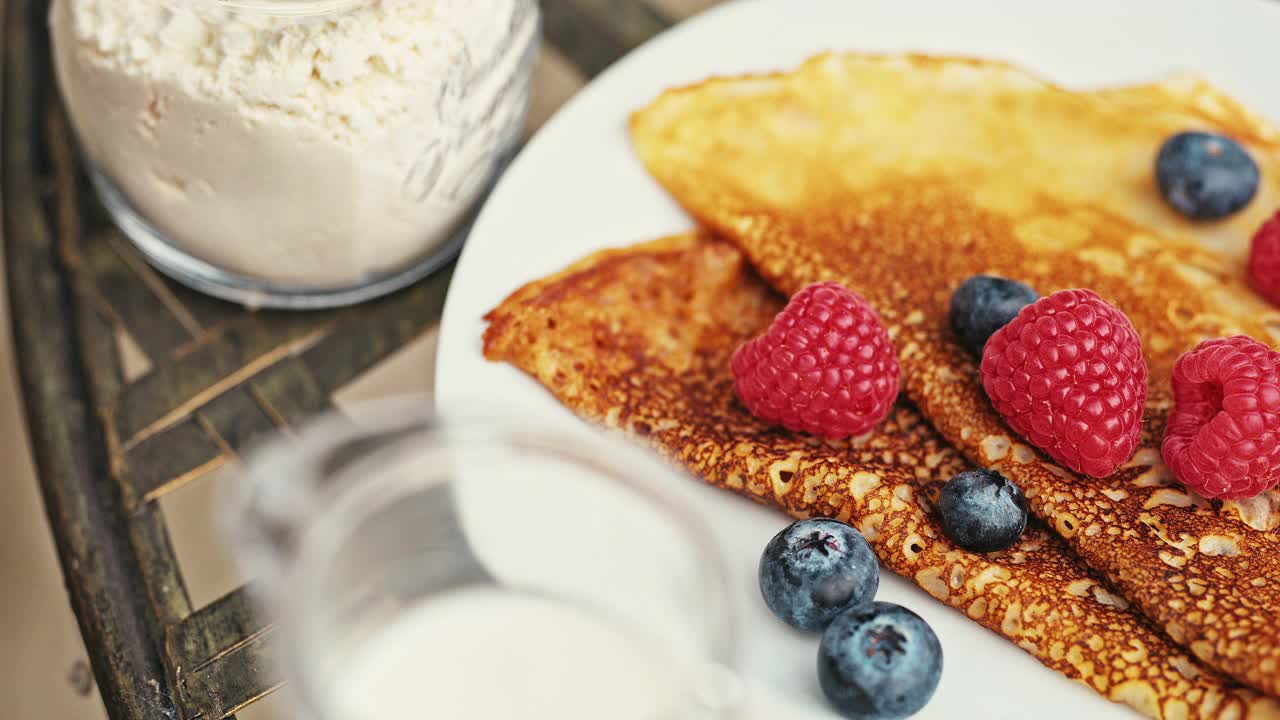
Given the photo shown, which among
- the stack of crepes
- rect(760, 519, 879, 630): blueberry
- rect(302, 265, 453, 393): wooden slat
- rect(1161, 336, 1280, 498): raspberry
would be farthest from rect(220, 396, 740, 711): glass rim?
rect(1161, 336, 1280, 498): raspberry

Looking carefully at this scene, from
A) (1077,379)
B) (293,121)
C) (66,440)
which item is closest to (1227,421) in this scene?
(1077,379)

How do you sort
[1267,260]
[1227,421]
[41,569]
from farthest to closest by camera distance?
[41,569]
[1267,260]
[1227,421]

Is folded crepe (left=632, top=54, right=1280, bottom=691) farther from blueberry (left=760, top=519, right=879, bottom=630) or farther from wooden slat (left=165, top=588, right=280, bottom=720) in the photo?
wooden slat (left=165, top=588, right=280, bottom=720)

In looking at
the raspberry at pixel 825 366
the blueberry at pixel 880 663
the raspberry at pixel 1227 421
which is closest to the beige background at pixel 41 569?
the raspberry at pixel 825 366

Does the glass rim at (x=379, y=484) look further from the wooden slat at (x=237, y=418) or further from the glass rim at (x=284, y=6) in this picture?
the glass rim at (x=284, y=6)

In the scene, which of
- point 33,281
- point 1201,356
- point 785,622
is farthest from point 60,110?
point 1201,356

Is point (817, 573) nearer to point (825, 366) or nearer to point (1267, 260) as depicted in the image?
point (825, 366)
